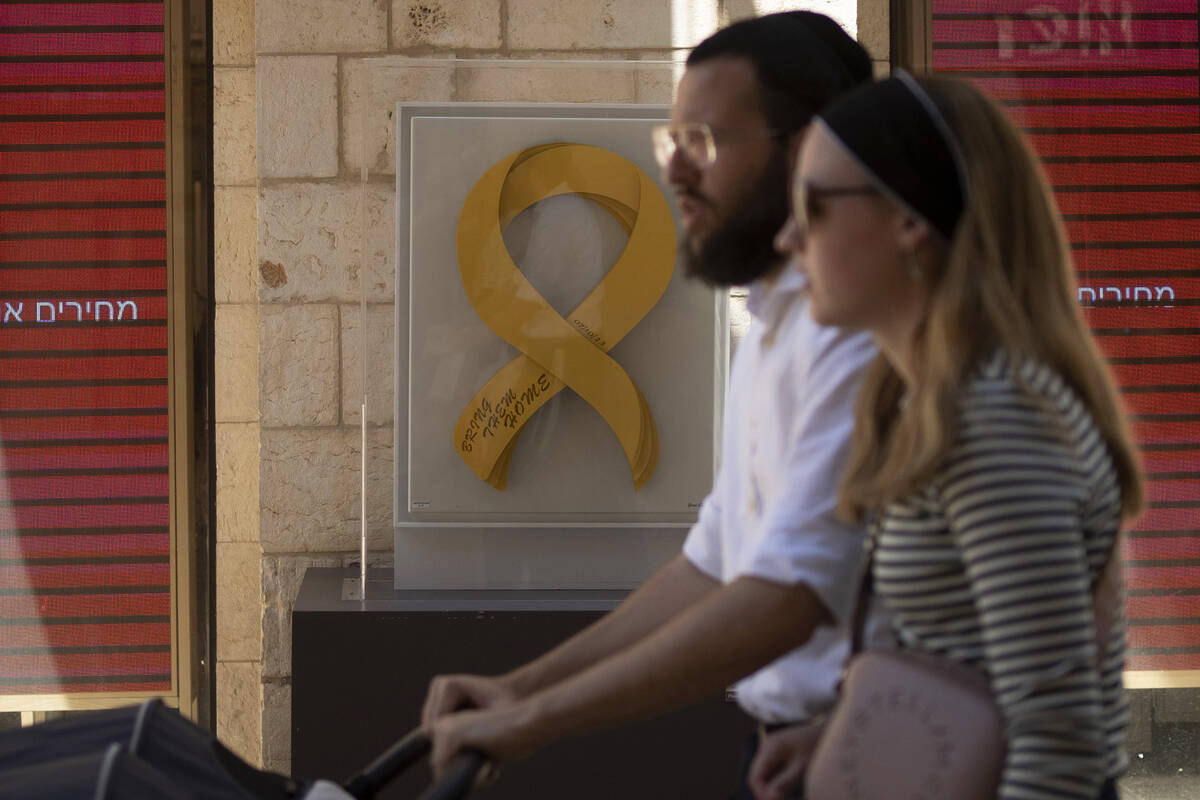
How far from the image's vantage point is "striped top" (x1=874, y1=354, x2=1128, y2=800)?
105cm

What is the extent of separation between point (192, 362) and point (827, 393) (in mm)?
3088

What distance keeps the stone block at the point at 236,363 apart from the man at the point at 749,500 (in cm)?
255

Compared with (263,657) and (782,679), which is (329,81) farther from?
(782,679)

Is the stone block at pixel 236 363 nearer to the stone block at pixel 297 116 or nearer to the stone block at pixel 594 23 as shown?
the stone block at pixel 297 116

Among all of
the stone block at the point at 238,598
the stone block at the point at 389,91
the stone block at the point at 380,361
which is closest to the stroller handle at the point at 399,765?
the stone block at the point at 380,361

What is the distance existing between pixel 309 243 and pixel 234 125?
28.0 inches

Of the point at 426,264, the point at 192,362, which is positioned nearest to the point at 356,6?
the point at 426,264

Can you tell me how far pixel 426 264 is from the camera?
3.26 meters

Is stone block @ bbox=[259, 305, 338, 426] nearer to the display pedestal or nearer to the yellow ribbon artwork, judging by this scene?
the yellow ribbon artwork

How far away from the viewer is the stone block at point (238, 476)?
13.5 feet

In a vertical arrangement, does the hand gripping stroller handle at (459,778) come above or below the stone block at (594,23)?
below

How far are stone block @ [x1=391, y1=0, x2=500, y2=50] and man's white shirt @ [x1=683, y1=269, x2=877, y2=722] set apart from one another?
2.18 meters

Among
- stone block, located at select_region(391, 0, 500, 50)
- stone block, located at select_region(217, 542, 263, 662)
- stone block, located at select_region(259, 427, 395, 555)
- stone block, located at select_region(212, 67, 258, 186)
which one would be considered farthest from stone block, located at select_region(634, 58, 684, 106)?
stone block, located at select_region(217, 542, 263, 662)

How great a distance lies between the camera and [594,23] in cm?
370
